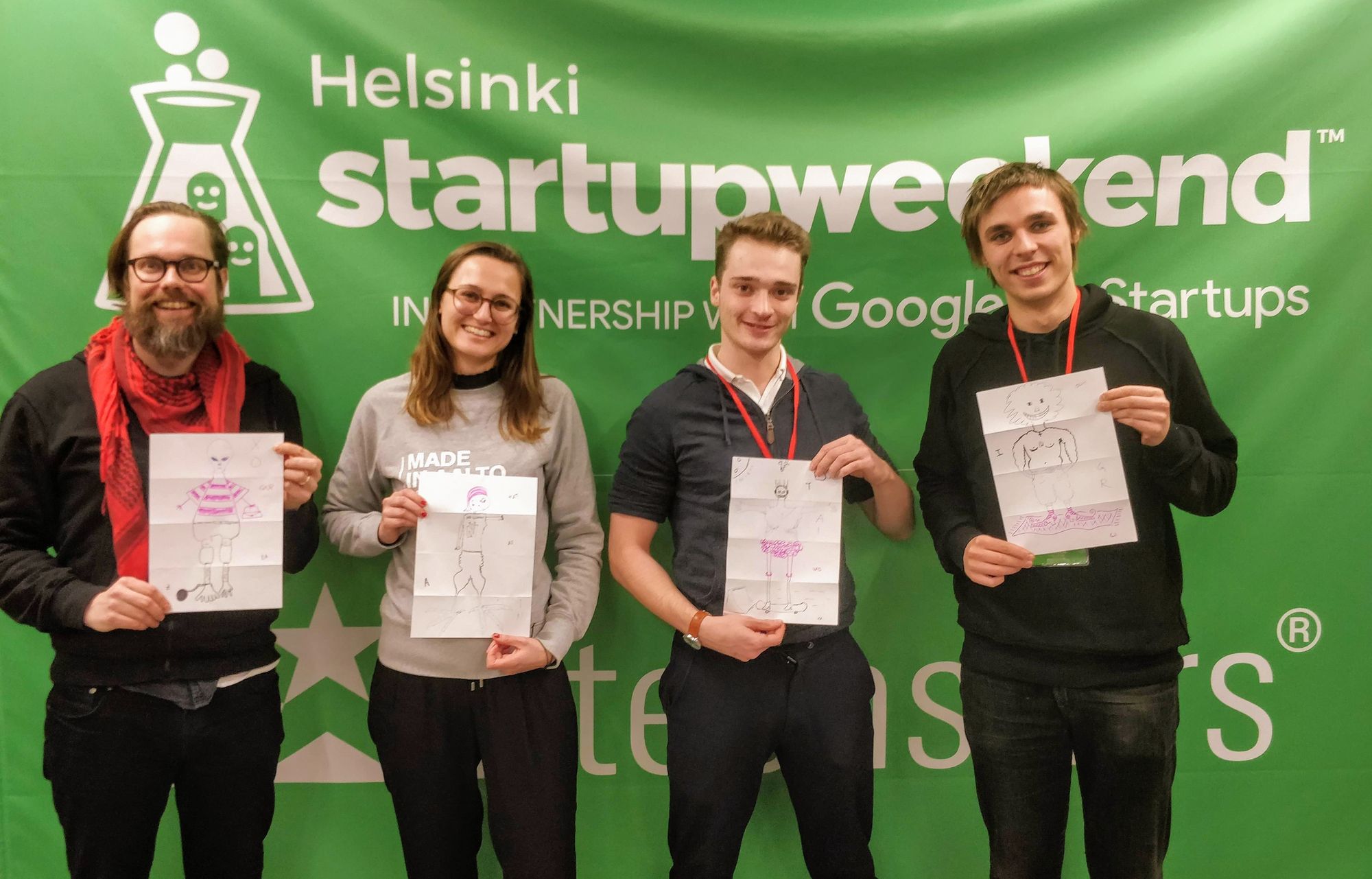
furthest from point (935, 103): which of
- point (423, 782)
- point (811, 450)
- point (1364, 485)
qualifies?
point (423, 782)

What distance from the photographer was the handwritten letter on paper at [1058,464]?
5.52ft

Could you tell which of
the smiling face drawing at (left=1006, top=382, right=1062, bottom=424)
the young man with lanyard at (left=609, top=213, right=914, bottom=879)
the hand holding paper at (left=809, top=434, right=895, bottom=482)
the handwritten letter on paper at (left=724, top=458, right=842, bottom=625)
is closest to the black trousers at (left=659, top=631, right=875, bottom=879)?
the young man with lanyard at (left=609, top=213, right=914, bottom=879)

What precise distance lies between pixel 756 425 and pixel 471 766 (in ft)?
3.17

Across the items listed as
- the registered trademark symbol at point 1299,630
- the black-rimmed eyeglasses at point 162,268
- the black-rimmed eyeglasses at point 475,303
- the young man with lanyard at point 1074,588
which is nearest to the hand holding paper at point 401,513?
the black-rimmed eyeglasses at point 475,303

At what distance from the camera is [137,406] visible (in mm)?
1792

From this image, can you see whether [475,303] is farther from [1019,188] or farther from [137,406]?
[1019,188]

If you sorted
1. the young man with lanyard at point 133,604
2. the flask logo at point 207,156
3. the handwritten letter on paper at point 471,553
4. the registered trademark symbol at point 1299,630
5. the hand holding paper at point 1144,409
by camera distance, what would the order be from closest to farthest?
the hand holding paper at point 1144,409, the young man with lanyard at point 133,604, the handwritten letter on paper at point 471,553, the flask logo at point 207,156, the registered trademark symbol at point 1299,630

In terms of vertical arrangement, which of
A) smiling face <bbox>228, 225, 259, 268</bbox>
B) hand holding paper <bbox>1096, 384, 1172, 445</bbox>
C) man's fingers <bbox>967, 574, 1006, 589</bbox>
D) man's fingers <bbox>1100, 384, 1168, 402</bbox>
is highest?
smiling face <bbox>228, 225, 259, 268</bbox>

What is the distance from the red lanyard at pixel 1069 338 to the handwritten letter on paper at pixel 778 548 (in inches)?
19.0

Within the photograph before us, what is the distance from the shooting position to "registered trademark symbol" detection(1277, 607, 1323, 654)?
2.33 meters

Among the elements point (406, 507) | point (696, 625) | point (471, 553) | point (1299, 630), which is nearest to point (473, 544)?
point (471, 553)

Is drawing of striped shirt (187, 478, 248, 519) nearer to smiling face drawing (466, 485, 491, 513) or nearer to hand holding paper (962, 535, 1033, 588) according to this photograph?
smiling face drawing (466, 485, 491, 513)

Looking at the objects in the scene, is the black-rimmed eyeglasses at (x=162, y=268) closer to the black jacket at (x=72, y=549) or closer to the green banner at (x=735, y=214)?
the black jacket at (x=72, y=549)

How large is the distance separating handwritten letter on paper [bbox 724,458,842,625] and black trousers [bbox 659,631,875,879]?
0.39 feet
